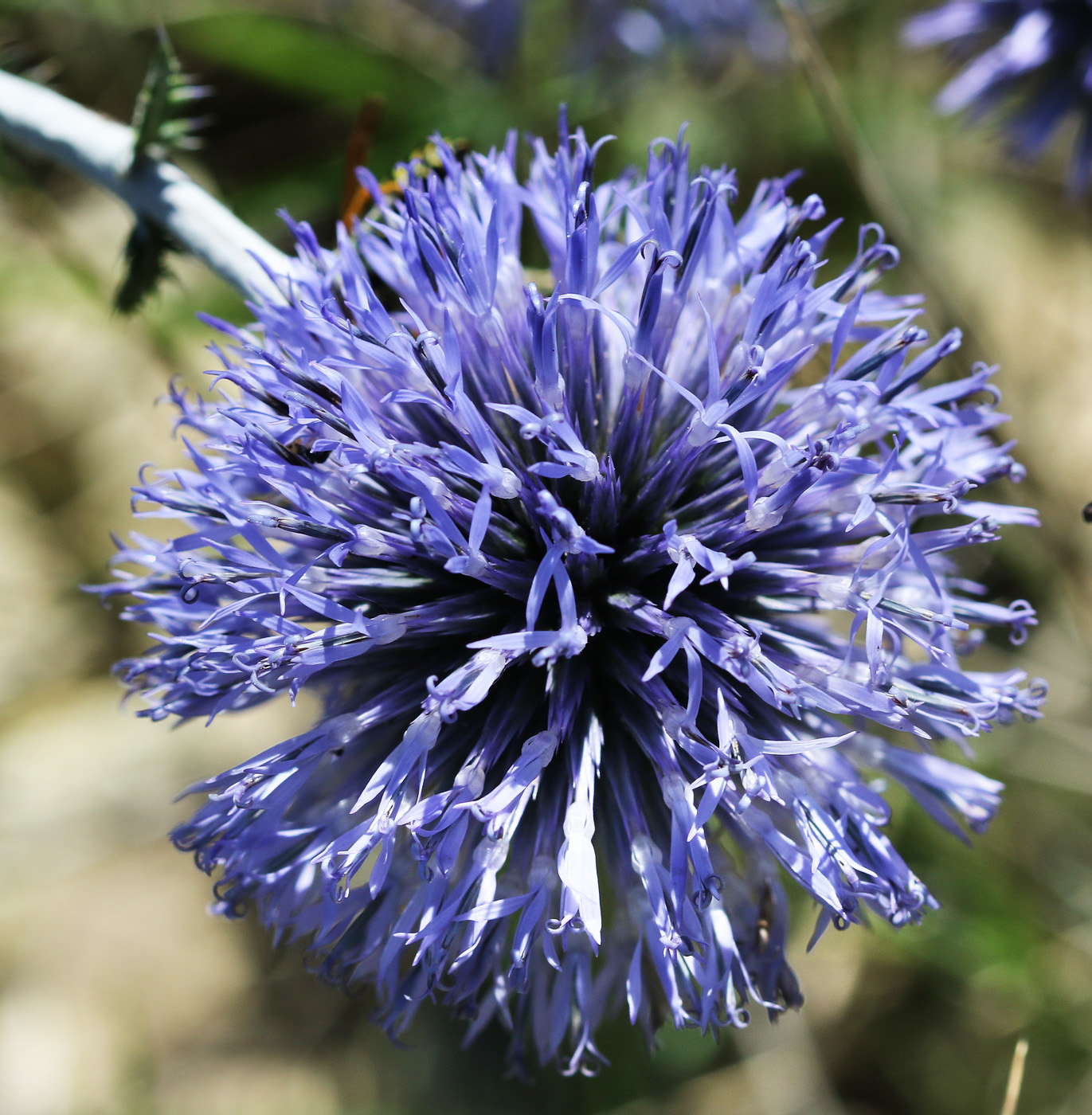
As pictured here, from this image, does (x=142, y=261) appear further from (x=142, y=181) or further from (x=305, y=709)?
(x=305, y=709)

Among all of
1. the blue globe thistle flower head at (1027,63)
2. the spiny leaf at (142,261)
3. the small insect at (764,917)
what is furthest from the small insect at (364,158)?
the blue globe thistle flower head at (1027,63)

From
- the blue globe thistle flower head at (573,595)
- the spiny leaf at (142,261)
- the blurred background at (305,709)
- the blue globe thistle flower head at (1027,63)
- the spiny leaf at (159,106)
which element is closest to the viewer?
the blue globe thistle flower head at (573,595)

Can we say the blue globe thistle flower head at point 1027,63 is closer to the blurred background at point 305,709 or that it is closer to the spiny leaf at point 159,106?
the blurred background at point 305,709

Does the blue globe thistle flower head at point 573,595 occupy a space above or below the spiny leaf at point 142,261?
below

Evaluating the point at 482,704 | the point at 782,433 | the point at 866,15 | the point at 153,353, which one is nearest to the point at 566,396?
the point at 782,433

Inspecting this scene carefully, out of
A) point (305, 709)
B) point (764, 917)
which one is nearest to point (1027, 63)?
point (764, 917)

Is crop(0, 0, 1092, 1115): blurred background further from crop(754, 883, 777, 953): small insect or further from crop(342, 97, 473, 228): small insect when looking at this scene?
crop(754, 883, 777, 953): small insect
